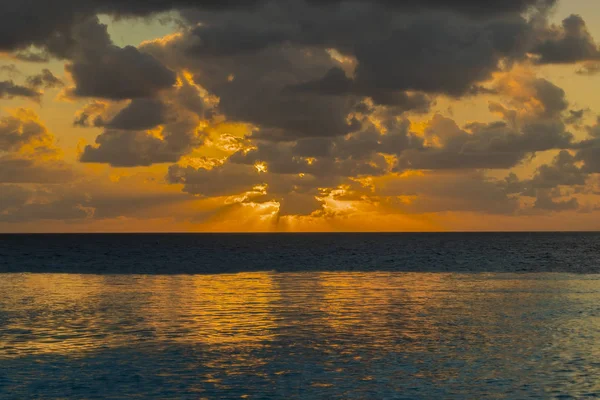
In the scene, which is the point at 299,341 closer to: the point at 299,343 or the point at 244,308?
the point at 299,343

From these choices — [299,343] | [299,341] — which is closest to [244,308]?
[299,341]

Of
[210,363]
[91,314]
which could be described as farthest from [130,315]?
[210,363]

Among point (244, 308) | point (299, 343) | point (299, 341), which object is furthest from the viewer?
point (244, 308)

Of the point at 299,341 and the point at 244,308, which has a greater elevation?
the point at 244,308

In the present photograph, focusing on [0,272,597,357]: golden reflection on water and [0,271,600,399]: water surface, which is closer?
[0,271,600,399]: water surface

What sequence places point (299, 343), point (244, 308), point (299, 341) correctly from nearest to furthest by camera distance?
point (299, 343), point (299, 341), point (244, 308)

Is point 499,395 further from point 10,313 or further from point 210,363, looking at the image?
point 10,313

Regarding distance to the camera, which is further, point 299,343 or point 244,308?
point 244,308

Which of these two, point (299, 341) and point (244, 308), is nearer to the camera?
point (299, 341)

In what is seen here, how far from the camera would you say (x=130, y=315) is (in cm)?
4256

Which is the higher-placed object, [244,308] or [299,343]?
[244,308]

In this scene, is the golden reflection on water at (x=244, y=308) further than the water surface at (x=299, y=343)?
Yes

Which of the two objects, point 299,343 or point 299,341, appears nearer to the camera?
point 299,343

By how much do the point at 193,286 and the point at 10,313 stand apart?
73.2 feet
